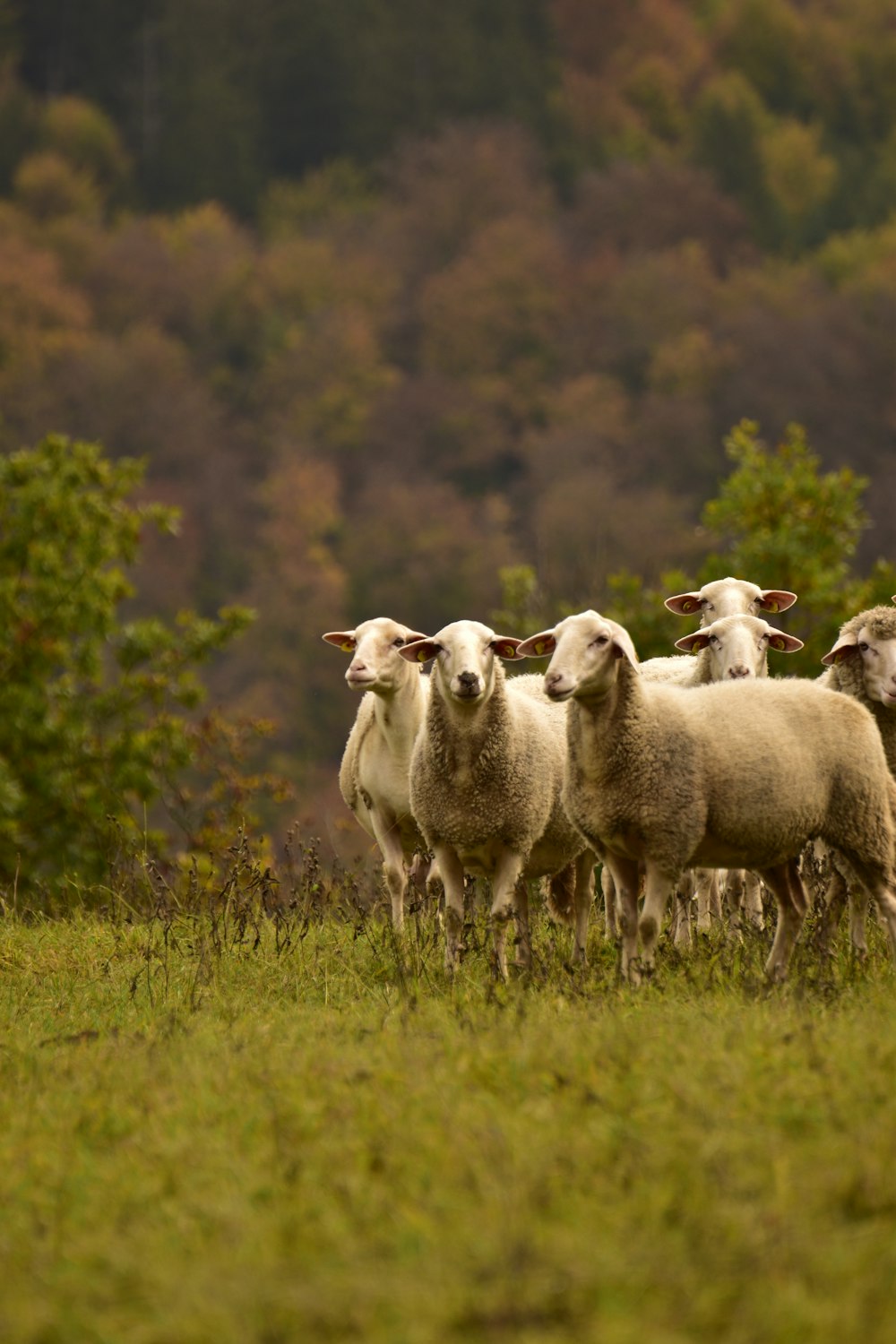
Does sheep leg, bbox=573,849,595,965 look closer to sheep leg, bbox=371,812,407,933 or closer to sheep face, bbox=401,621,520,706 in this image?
sheep leg, bbox=371,812,407,933

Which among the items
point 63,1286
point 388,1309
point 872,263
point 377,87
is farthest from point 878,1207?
point 377,87

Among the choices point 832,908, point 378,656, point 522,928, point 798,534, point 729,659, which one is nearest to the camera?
point 832,908

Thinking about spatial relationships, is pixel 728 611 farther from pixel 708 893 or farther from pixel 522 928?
pixel 522 928

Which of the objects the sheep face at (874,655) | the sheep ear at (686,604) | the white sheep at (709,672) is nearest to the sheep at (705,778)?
the sheep face at (874,655)

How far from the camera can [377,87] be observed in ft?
219

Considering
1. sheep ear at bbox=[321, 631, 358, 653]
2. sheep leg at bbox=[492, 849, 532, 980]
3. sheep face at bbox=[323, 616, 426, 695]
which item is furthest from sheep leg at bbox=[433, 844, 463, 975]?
sheep ear at bbox=[321, 631, 358, 653]

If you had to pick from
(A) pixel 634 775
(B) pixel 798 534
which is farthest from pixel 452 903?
(B) pixel 798 534

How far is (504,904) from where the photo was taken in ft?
26.6

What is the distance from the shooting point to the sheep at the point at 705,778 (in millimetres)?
7344

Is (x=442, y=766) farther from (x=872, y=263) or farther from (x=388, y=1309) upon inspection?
(x=872, y=263)

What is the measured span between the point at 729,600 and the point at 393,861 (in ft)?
7.19

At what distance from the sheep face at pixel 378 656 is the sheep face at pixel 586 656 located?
173cm

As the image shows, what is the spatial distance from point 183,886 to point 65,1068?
497 centimetres

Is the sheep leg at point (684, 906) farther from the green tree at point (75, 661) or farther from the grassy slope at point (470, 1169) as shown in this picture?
the green tree at point (75, 661)
